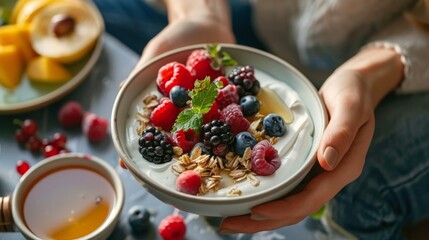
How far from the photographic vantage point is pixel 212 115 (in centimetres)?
77

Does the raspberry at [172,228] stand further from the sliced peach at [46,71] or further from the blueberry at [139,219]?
the sliced peach at [46,71]

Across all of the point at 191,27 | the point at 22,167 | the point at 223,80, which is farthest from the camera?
the point at 191,27

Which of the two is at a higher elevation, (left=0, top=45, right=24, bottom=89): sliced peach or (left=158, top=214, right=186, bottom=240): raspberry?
(left=0, top=45, right=24, bottom=89): sliced peach

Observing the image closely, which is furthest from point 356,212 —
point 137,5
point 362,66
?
point 137,5

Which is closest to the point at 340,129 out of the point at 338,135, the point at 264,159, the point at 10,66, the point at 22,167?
the point at 338,135

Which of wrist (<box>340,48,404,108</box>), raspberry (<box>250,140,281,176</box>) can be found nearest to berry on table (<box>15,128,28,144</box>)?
raspberry (<box>250,140,281,176</box>)

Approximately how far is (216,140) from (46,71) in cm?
47

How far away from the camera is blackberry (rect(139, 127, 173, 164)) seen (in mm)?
742

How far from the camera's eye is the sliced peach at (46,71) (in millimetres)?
1070

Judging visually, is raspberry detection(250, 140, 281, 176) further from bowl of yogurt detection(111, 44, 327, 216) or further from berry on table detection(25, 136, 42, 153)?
berry on table detection(25, 136, 42, 153)

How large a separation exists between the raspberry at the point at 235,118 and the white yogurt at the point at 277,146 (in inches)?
2.0

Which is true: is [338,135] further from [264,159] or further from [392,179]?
[392,179]

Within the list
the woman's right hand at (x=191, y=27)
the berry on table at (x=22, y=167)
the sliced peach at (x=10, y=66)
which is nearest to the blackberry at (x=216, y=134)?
the woman's right hand at (x=191, y=27)

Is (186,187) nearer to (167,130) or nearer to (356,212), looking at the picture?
(167,130)
